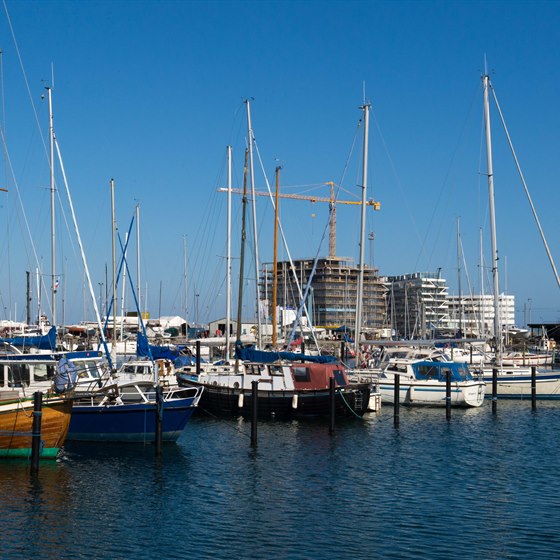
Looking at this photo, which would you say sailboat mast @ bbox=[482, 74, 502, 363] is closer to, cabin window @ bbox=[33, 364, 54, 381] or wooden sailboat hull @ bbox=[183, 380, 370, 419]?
wooden sailboat hull @ bbox=[183, 380, 370, 419]

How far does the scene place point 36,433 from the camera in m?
27.0

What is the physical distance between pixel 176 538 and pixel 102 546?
194 cm

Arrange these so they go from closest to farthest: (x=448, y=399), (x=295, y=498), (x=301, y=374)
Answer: (x=295, y=498)
(x=301, y=374)
(x=448, y=399)

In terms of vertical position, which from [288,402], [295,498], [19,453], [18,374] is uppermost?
[18,374]

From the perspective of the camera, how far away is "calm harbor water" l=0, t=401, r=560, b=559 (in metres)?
20.6

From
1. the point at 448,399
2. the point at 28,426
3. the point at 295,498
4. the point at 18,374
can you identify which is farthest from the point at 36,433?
the point at 448,399

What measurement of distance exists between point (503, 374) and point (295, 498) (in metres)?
30.2

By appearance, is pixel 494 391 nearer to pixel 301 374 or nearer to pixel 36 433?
pixel 301 374

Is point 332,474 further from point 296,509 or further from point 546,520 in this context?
point 546,520

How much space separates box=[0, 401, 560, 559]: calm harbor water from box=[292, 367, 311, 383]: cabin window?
402 centimetres

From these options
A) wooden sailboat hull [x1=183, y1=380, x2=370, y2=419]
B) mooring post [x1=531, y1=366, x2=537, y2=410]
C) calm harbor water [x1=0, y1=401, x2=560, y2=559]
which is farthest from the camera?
mooring post [x1=531, y1=366, x2=537, y2=410]

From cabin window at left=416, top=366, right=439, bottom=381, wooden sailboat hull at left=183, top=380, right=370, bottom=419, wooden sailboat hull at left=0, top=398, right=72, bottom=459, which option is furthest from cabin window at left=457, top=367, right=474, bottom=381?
wooden sailboat hull at left=0, top=398, right=72, bottom=459

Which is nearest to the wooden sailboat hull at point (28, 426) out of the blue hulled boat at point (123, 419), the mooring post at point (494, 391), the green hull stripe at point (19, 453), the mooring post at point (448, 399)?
the green hull stripe at point (19, 453)

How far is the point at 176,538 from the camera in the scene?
69.7ft
